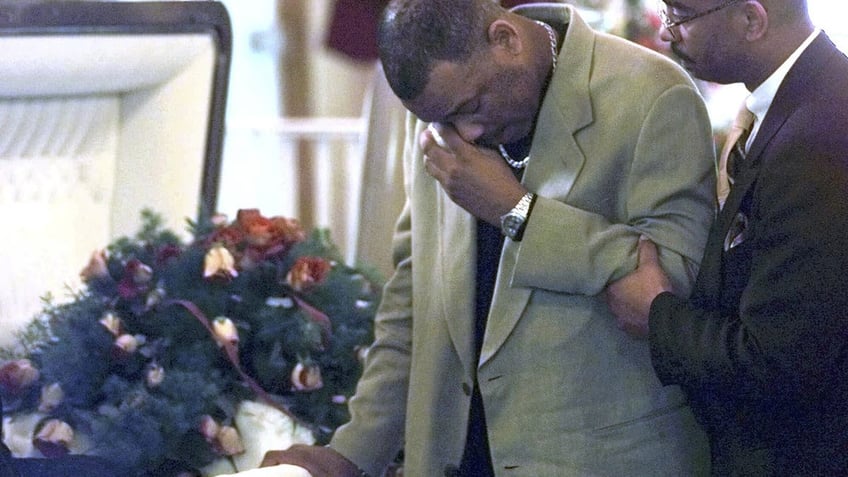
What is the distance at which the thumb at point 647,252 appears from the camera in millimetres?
1694

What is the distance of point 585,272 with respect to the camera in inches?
67.0

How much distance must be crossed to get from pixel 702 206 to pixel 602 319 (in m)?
0.21

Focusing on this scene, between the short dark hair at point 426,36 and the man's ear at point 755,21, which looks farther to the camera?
the short dark hair at point 426,36

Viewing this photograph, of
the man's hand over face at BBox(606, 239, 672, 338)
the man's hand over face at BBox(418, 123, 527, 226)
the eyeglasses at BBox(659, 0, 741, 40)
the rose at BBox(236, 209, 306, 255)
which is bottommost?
the rose at BBox(236, 209, 306, 255)

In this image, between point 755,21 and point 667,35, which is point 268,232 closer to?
point 667,35

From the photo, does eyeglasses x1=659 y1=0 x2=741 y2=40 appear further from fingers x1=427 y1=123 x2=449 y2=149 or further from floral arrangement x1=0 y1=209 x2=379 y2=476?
floral arrangement x1=0 y1=209 x2=379 y2=476

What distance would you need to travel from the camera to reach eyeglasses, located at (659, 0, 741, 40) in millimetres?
1591

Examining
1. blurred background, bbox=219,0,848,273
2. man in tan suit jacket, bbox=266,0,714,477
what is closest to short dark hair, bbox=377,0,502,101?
man in tan suit jacket, bbox=266,0,714,477

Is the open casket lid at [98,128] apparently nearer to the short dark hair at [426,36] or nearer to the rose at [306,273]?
the rose at [306,273]

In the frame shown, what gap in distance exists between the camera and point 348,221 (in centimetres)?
607

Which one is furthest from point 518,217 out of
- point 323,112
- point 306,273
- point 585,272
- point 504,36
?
point 323,112

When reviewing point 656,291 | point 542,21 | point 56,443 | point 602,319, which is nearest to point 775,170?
point 656,291

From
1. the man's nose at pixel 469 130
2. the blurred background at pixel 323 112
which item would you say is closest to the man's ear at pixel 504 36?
the man's nose at pixel 469 130

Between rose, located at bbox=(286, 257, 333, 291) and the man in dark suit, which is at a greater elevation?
the man in dark suit
